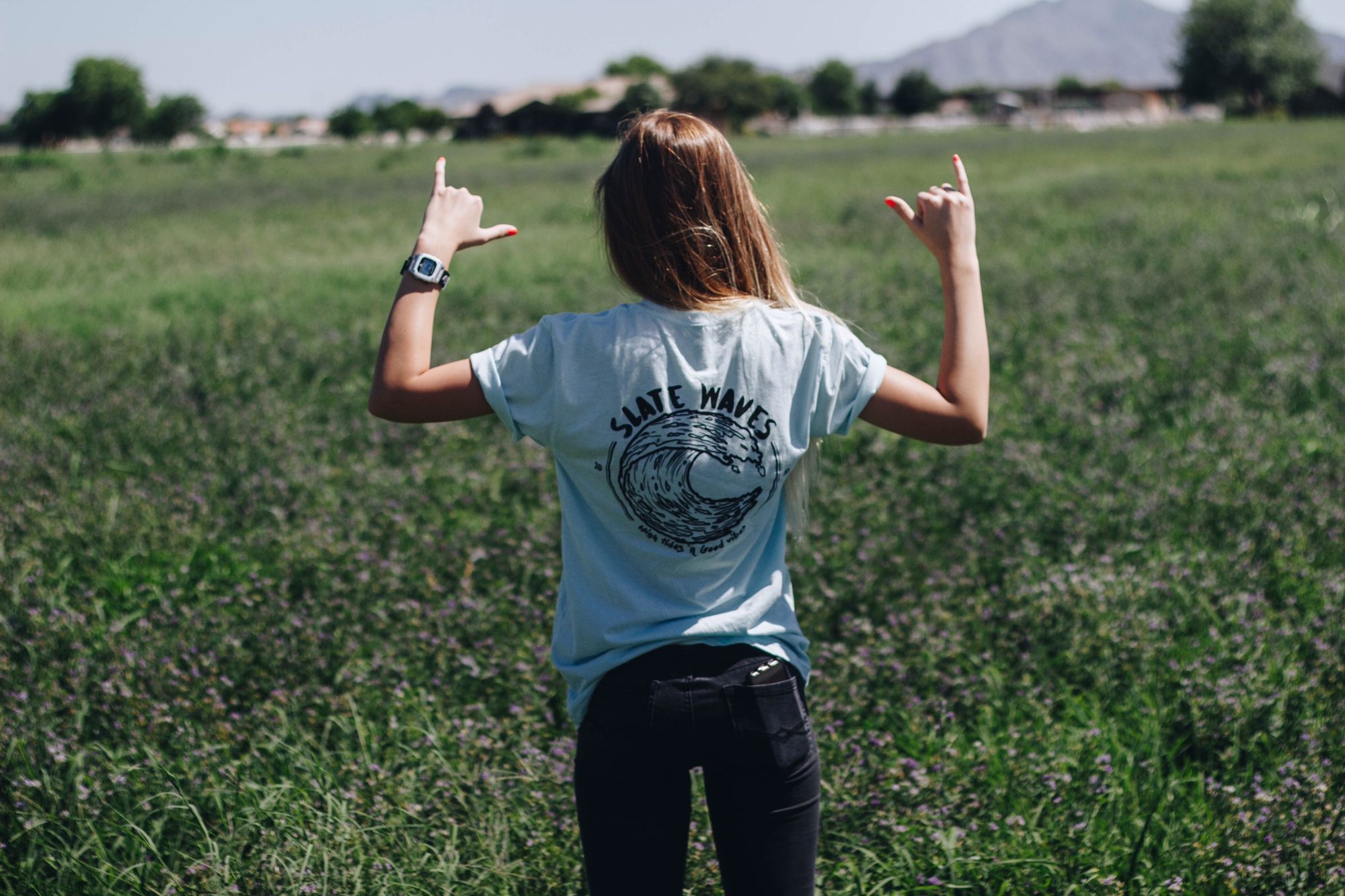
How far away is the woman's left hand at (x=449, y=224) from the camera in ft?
5.94

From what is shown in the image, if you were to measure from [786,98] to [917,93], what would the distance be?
74.2 feet

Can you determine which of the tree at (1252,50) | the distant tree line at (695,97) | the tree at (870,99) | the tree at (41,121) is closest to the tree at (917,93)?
the tree at (870,99)

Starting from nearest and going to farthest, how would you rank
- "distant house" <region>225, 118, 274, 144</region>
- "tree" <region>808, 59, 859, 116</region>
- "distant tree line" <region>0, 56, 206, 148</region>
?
"distant tree line" <region>0, 56, 206, 148</region>, "distant house" <region>225, 118, 274, 144</region>, "tree" <region>808, 59, 859, 116</region>

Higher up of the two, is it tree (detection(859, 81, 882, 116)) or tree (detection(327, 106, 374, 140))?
tree (detection(859, 81, 882, 116))

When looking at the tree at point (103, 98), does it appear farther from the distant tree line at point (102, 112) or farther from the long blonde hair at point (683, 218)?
the long blonde hair at point (683, 218)

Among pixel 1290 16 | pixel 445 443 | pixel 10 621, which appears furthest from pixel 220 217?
pixel 1290 16

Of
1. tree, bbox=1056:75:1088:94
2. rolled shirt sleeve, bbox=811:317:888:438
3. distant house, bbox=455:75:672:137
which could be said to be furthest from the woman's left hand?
tree, bbox=1056:75:1088:94

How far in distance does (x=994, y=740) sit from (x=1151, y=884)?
697 millimetres

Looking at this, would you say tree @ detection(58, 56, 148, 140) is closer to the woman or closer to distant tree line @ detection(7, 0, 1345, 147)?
distant tree line @ detection(7, 0, 1345, 147)

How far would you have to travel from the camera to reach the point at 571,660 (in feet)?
6.31

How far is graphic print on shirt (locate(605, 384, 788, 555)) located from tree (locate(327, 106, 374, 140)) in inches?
3033

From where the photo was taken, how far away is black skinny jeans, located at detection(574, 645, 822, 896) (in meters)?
1.80

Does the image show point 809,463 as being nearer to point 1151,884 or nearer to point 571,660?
point 571,660

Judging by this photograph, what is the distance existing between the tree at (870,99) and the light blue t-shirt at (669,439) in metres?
151
